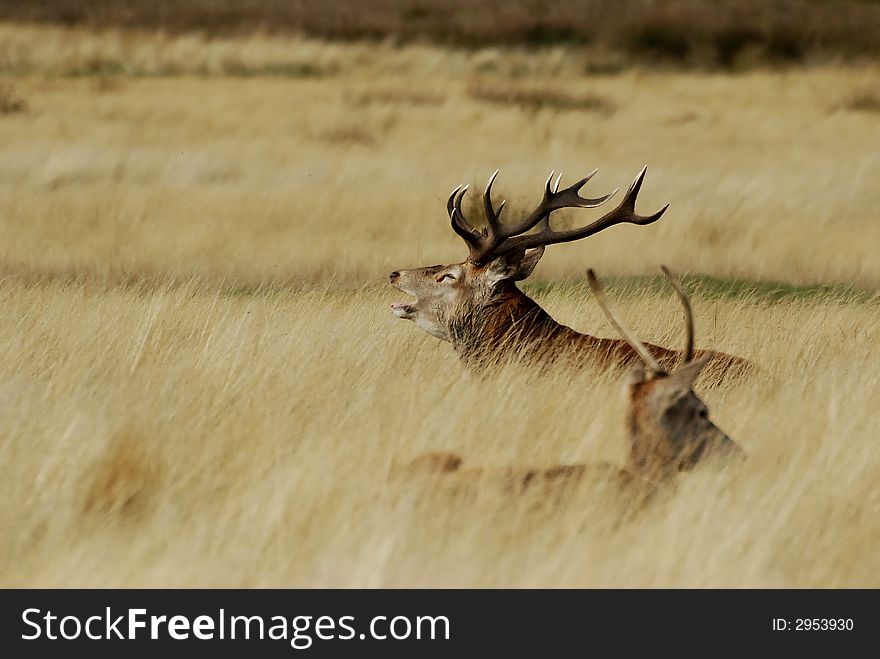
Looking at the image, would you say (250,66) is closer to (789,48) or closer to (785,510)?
(789,48)

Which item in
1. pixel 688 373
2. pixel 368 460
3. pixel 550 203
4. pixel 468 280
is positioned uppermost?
pixel 550 203

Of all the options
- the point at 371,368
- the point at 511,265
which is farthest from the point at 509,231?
the point at 371,368

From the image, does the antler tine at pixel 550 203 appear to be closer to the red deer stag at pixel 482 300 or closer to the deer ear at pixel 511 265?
the red deer stag at pixel 482 300

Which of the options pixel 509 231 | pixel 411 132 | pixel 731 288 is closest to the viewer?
pixel 509 231

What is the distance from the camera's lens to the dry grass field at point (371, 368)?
5113mm

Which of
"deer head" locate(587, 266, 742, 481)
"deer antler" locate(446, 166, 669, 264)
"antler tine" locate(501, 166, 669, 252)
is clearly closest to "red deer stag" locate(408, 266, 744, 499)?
"deer head" locate(587, 266, 742, 481)

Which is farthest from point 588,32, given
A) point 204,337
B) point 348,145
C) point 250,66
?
point 204,337

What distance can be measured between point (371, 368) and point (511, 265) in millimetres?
969

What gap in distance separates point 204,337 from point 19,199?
711cm

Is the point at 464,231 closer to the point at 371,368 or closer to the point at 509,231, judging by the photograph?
the point at 509,231

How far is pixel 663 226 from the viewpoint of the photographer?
14.7 m

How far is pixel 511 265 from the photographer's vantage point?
26.4ft

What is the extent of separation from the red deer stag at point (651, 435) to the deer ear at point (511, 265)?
2672 millimetres

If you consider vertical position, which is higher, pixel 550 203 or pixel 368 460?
pixel 550 203
